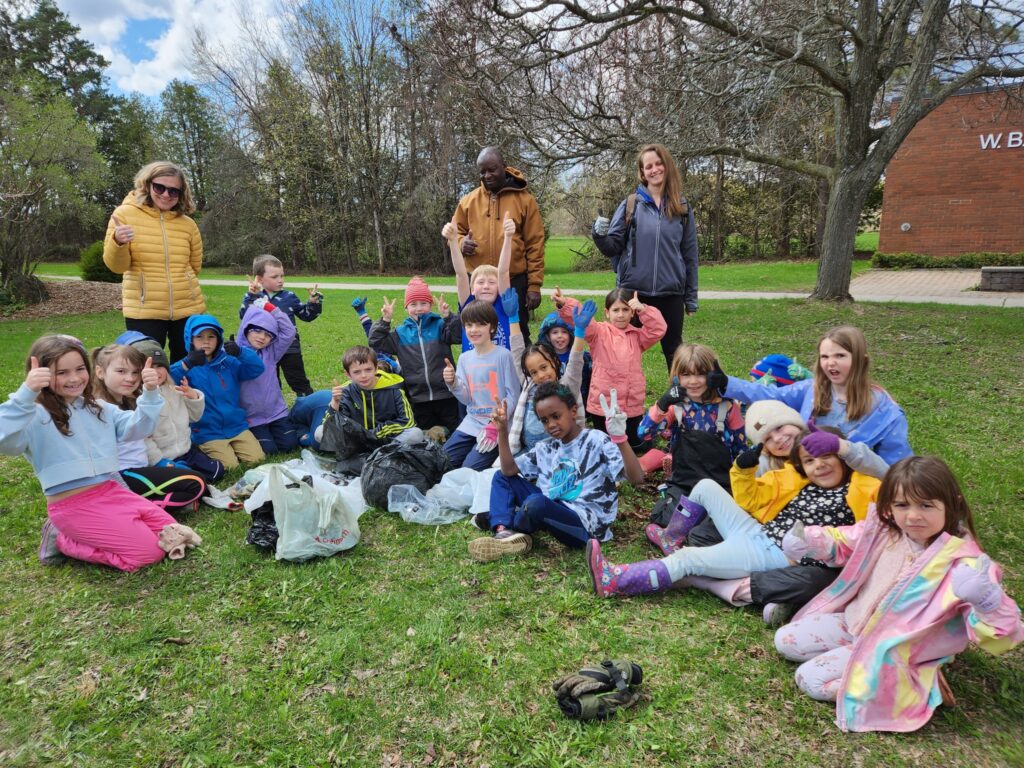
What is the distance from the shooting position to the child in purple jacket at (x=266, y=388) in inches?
200

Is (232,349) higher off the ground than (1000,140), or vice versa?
(1000,140)

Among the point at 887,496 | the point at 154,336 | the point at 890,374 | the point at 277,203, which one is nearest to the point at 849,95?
the point at 890,374

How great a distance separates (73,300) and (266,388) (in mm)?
14211

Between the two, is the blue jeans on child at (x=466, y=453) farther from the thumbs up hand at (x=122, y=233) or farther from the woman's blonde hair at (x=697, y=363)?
the thumbs up hand at (x=122, y=233)

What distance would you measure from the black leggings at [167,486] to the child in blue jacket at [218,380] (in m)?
0.61

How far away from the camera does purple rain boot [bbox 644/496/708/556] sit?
11.0ft

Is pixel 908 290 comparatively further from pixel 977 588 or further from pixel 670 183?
pixel 977 588

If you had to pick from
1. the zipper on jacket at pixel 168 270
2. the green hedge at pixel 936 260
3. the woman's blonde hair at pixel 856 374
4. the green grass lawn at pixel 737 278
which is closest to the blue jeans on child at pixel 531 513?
the woman's blonde hair at pixel 856 374

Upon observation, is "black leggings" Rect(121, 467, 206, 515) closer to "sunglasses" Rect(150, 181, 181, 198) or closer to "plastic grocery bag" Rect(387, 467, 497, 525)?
"plastic grocery bag" Rect(387, 467, 497, 525)

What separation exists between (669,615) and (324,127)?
2799 centimetres

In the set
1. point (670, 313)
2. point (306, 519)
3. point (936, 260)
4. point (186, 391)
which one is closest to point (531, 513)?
point (306, 519)

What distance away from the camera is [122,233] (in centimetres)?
455

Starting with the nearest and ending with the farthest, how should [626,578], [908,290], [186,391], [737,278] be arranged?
[626,578] → [186,391] → [908,290] → [737,278]

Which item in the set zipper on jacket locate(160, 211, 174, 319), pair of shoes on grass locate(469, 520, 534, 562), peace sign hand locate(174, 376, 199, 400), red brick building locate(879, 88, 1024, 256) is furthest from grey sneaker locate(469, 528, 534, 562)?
red brick building locate(879, 88, 1024, 256)
